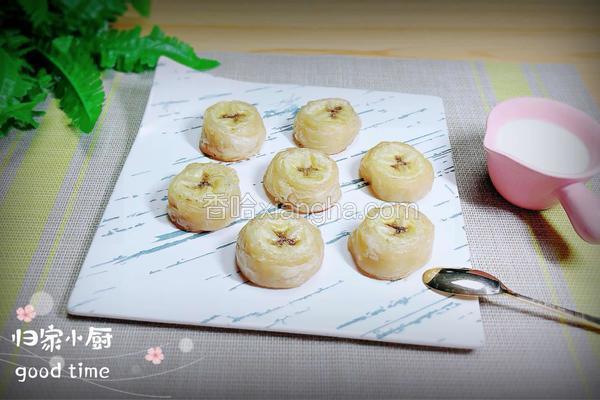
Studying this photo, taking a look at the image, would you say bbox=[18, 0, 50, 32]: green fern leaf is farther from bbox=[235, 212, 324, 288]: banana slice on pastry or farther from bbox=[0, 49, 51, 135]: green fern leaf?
bbox=[235, 212, 324, 288]: banana slice on pastry

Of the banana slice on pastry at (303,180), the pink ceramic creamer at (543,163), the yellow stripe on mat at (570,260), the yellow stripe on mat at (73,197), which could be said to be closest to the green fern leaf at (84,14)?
the yellow stripe on mat at (73,197)

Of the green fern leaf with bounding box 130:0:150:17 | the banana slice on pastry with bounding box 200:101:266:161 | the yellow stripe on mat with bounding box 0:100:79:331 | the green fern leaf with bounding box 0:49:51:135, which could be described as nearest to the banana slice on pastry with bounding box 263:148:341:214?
the banana slice on pastry with bounding box 200:101:266:161

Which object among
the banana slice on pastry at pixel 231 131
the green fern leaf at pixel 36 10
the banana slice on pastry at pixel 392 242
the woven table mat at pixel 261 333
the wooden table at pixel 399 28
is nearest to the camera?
the woven table mat at pixel 261 333

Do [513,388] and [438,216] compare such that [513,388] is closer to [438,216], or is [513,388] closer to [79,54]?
[438,216]

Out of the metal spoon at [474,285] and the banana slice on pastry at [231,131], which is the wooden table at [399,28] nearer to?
the banana slice on pastry at [231,131]

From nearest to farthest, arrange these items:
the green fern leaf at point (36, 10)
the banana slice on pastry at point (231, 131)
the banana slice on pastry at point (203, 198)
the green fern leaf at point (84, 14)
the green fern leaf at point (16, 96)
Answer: the banana slice on pastry at point (203, 198)
the banana slice on pastry at point (231, 131)
the green fern leaf at point (16, 96)
the green fern leaf at point (36, 10)
the green fern leaf at point (84, 14)

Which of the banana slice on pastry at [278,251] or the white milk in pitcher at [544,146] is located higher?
the white milk in pitcher at [544,146]

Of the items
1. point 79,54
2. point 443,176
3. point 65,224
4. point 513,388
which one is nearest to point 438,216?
point 443,176
